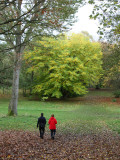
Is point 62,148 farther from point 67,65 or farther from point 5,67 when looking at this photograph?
point 67,65

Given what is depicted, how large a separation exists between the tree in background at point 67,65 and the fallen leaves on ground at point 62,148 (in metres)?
20.6

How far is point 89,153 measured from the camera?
8.06 metres

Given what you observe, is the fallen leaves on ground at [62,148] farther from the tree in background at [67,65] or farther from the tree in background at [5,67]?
the tree in background at [67,65]

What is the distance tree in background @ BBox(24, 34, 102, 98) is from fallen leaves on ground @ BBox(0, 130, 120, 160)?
20.6 metres

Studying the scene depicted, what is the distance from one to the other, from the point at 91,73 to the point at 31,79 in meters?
13.5

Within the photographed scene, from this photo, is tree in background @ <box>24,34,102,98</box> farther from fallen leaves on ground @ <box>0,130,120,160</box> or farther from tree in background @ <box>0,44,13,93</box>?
fallen leaves on ground @ <box>0,130,120,160</box>

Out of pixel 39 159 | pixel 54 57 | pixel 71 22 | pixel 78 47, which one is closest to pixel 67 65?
pixel 54 57

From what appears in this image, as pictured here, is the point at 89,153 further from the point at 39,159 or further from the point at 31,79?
the point at 31,79

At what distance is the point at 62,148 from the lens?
28.8ft

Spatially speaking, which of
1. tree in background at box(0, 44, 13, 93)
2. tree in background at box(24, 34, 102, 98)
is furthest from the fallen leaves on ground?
tree in background at box(24, 34, 102, 98)

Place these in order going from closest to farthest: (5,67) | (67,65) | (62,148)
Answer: (62,148), (5,67), (67,65)

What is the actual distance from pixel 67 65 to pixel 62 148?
23.9 meters

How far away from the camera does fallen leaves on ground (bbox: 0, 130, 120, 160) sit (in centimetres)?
755

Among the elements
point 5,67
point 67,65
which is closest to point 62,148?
point 5,67
